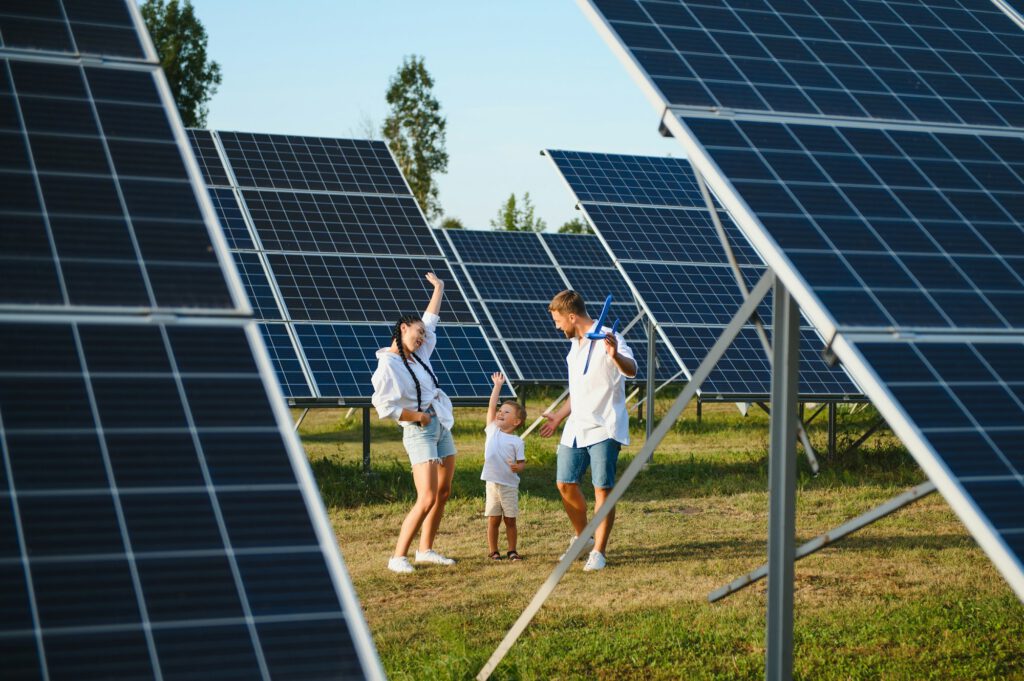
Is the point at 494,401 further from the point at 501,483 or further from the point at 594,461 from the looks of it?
the point at 594,461

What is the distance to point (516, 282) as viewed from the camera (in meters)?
24.5

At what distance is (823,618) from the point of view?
847 cm

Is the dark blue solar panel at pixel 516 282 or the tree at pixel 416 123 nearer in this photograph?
the dark blue solar panel at pixel 516 282

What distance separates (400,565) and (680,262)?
926 centimetres

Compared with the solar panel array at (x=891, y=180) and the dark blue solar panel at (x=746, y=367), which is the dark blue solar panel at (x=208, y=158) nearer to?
the dark blue solar panel at (x=746, y=367)

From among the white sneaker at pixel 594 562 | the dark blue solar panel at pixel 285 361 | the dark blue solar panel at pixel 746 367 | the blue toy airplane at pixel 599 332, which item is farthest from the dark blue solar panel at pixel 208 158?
the white sneaker at pixel 594 562

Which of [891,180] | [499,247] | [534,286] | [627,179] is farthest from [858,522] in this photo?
[499,247]

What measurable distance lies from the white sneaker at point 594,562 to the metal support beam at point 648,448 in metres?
2.74

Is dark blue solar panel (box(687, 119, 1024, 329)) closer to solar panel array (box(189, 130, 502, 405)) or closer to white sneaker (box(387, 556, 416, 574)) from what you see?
white sneaker (box(387, 556, 416, 574))

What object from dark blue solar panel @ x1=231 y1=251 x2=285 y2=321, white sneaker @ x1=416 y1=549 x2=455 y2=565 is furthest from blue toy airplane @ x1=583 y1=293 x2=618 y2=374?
dark blue solar panel @ x1=231 y1=251 x2=285 y2=321

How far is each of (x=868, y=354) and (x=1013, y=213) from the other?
193 centimetres

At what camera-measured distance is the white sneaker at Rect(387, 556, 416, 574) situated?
9.85 m

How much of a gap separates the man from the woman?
100 centimetres

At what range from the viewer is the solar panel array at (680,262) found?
51.3ft
